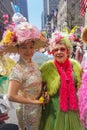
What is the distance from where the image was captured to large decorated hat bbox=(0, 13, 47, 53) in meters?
3.33

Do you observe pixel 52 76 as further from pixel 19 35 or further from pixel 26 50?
pixel 19 35

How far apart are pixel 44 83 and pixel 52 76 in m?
0.11

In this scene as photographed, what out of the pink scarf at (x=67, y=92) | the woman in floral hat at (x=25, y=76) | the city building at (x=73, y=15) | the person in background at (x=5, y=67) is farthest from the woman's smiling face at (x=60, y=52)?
the city building at (x=73, y=15)

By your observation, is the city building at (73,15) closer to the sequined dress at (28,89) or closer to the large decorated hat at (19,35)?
the large decorated hat at (19,35)

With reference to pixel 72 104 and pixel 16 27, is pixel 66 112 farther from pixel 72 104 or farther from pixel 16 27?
pixel 16 27

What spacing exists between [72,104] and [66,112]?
11 cm

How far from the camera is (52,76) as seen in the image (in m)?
3.52

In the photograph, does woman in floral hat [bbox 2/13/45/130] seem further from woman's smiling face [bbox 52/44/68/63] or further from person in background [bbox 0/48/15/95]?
person in background [bbox 0/48/15/95]

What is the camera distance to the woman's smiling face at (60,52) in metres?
3.49

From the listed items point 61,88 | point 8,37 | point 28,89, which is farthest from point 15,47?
point 61,88

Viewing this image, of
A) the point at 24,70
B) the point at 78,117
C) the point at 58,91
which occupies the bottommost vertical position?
the point at 78,117

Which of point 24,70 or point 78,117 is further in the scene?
point 78,117

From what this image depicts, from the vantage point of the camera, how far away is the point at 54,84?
11.3ft

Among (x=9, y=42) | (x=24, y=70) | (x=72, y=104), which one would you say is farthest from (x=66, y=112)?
(x=9, y=42)
